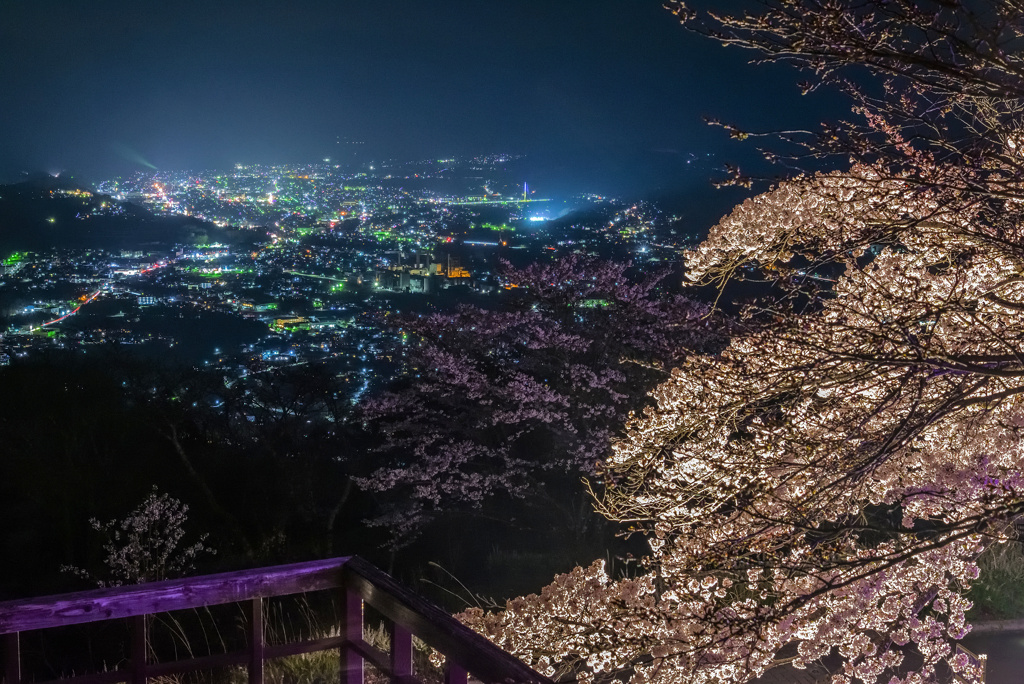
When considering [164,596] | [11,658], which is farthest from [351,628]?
[11,658]

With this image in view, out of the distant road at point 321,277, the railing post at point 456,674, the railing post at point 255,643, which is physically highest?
the distant road at point 321,277

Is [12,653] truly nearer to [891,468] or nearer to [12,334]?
[891,468]

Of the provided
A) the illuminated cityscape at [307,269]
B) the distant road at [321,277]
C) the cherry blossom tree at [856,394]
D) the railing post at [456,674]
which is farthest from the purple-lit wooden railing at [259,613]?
the distant road at [321,277]

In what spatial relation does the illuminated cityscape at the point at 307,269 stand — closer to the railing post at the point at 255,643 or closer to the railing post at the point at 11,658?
the railing post at the point at 255,643

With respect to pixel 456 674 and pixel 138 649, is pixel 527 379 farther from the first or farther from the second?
pixel 456 674

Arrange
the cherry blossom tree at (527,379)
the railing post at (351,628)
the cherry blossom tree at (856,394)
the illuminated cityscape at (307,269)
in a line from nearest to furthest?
the railing post at (351,628)
the cherry blossom tree at (856,394)
the cherry blossom tree at (527,379)
the illuminated cityscape at (307,269)

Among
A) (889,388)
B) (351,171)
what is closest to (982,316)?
(889,388)
